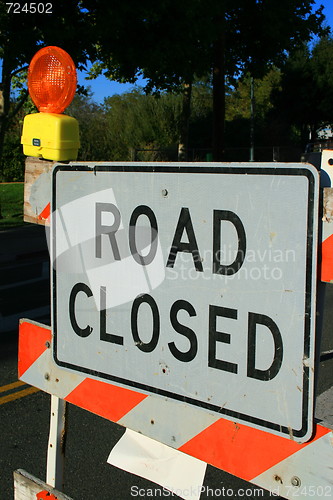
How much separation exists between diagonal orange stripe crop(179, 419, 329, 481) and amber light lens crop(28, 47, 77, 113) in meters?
1.25

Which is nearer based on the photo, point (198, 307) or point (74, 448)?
point (198, 307)

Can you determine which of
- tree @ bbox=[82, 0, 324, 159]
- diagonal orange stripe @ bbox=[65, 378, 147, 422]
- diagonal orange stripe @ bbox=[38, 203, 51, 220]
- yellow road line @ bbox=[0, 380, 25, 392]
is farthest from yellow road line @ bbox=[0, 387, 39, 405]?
tree @ bbox=[82, 0, 324, 159]

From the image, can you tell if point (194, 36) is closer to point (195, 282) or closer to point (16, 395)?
point (16, 395)

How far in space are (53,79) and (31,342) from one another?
40.0 inches

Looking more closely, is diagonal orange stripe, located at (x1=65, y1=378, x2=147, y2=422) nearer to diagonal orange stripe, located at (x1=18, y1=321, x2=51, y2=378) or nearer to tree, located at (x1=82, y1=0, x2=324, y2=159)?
diagonal orange stripe, located at (x1=18, y1=321, x2=51, y2=378)

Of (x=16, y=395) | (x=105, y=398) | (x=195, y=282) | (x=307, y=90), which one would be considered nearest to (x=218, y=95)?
(x=16, y=395)

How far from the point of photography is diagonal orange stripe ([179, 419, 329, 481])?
1.51 m

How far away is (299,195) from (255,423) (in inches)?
25.0

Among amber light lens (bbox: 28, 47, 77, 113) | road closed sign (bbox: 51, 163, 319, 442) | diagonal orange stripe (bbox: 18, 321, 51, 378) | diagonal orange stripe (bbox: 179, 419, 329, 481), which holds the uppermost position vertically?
amber light lens (bbox: 28, 47, 77, 113)

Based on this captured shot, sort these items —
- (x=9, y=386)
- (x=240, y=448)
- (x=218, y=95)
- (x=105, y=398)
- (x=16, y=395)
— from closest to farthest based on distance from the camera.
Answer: (x=240, y=448) → (x=105, y=398) → (x=16, y=395) → (x=9, y=386) → (x=218, y=95)

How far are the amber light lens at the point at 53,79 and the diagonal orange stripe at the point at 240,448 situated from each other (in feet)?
4.09

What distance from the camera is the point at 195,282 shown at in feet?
5.24

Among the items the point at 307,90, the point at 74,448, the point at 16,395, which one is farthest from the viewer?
the point at 307,90

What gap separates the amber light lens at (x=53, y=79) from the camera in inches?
77.9
